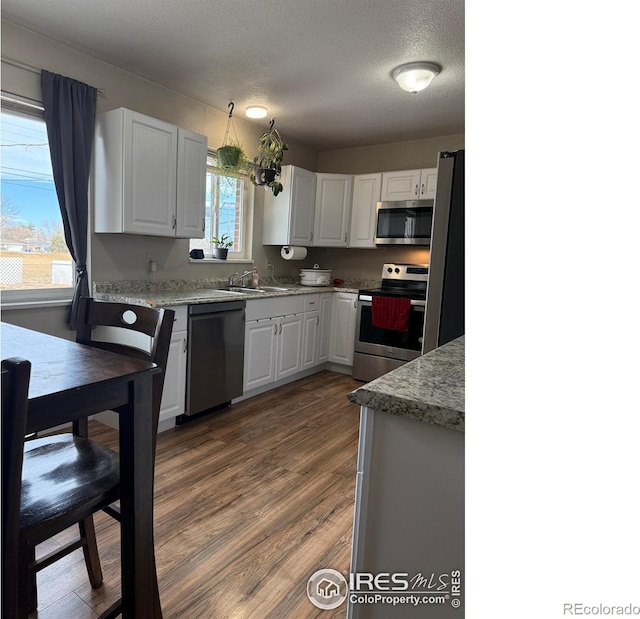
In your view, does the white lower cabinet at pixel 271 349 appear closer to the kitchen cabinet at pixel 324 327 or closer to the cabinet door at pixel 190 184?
the kitchen cabinet at pixel 324 327

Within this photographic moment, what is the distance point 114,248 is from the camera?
3.05 meters

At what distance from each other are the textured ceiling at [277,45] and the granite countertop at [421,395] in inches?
78.4

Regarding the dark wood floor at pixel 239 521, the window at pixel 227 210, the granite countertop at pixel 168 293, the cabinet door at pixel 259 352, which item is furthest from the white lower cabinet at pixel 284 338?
the window at pixel 227 210

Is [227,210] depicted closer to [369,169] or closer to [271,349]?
[271,349]

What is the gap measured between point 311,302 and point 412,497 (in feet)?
10.7

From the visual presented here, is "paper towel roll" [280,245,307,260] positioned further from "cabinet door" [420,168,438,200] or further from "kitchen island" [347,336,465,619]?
"kitchen island" [347,336,465,619]

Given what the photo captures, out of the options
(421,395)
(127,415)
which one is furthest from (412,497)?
(127,415)

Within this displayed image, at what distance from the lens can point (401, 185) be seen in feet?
14.1
